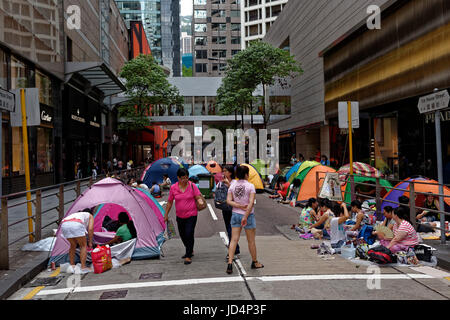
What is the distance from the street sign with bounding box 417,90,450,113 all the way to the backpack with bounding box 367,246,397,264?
3070mm

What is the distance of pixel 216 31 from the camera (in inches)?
3730

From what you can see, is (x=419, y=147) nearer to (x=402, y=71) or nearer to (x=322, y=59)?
(x=402, y=71)

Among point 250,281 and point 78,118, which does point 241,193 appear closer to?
point 250,281

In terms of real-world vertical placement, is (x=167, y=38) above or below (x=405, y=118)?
above

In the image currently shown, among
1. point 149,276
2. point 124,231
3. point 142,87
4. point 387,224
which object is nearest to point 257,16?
point 142,87

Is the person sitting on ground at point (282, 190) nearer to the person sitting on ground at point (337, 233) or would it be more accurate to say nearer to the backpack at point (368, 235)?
the person sitting on ground at point (337, 233)

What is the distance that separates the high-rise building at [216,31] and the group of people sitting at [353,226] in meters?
84.9

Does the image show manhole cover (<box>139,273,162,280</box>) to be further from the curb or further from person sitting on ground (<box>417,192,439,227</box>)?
person sitting on ground (<box>417,192,439,227</box>)

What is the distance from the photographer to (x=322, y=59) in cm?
3023

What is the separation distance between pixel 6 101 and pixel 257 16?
8127 centimetres
